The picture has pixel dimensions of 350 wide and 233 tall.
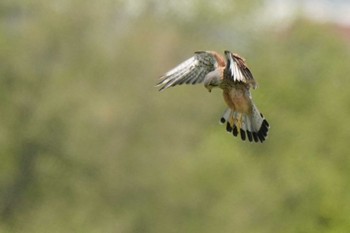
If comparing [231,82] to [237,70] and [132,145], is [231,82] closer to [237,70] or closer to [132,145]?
[237,70]

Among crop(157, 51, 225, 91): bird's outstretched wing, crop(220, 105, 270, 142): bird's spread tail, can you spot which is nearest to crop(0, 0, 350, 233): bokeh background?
crop(220, 105, 270, 142): bird's spread tail

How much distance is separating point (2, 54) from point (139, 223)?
260 inches

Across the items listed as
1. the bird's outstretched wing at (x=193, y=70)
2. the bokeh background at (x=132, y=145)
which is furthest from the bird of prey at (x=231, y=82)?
the bokeh background at (x=132, y=145)

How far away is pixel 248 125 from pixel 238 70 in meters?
0.59

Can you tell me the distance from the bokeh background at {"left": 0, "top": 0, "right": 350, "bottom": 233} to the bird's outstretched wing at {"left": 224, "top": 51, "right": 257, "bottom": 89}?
745 inches

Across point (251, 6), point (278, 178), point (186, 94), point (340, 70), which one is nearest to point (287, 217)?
point (278, 178)

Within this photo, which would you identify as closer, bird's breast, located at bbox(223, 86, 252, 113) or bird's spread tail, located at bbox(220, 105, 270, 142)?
bird's breast, located at bbox(223, 86, 252, 113)

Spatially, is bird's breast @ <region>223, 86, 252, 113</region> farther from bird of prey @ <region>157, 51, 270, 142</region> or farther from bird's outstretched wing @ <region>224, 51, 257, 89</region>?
bird's outstretched wing @ <region>224, 51, 257, 89</region>

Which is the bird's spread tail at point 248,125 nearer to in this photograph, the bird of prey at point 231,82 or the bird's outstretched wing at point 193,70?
the bird of prey at point 231,82

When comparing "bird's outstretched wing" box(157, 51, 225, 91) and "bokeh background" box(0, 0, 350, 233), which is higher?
"bokeh background" box(0, 0, 350, 233)

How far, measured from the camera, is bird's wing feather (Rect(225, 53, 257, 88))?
31.4 feet

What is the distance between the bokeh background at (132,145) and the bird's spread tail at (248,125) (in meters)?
18.5

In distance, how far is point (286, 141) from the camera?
4459 centimetres

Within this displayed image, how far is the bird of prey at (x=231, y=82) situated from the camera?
9.62 metres
